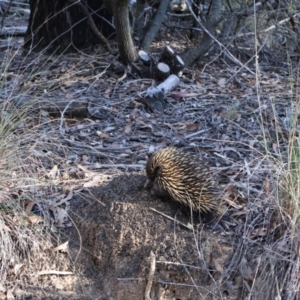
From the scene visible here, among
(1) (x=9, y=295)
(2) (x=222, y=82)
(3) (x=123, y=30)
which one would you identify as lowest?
(1) (x=9, y=295)

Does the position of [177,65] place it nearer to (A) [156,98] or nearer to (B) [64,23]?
(A) [156,98]

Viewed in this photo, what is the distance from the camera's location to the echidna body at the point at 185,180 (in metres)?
4.07

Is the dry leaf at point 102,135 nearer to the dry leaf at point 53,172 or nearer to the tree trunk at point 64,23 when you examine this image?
the dry leaf at point 53,172

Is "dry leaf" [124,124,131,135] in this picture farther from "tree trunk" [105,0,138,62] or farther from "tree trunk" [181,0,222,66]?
"tree trunk" [181,0,222,66]

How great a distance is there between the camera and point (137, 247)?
4.18 metres

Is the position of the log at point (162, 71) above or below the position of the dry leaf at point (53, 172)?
above

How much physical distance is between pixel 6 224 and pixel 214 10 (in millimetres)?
4437

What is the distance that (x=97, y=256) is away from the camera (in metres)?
4.27

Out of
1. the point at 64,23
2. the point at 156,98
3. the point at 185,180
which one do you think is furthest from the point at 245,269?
the point at 64,23

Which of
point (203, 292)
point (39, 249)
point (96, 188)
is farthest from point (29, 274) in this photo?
point (203, 292)

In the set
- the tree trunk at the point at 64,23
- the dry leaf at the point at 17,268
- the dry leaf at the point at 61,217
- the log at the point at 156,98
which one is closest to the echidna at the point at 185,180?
the dry leaf at the point at 61,217

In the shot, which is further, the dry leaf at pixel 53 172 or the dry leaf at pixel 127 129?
the dry leaf at pixel 127 129

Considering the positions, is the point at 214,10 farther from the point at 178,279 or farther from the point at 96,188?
the point at 178,279

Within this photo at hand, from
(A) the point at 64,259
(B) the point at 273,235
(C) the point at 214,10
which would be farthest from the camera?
(C) the point at 214,10
